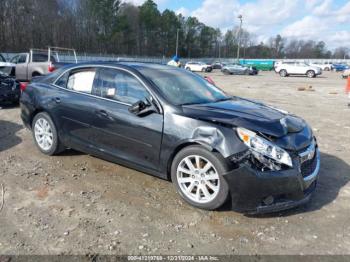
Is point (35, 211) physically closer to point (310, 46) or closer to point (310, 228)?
point (310, 228)

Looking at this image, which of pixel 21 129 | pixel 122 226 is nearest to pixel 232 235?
pixel 122 226

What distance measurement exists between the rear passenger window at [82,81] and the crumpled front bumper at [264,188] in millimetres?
2537

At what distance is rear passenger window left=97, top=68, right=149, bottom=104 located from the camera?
420 cm

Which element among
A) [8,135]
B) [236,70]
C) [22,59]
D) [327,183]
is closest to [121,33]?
[236,70]

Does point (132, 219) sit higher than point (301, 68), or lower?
lower

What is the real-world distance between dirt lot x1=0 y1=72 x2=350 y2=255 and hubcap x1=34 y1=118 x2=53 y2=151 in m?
0.39

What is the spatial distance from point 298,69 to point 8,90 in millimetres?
33368

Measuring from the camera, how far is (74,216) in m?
3.52

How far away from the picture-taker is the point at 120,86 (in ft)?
14.5

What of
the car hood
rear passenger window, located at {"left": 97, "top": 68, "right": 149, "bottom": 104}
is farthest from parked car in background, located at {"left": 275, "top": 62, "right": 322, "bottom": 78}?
rear passenger window, located at {"left": 97, "top": 68, "right": 149, "bottom": 104}

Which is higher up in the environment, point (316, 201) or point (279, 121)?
point (279, 121)

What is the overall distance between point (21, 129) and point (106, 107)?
3.72 m

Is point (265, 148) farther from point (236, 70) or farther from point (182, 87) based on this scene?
point (236, 70)

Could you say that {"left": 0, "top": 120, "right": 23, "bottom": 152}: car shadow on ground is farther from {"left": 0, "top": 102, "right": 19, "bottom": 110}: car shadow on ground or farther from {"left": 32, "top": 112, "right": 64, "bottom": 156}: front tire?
{"left": 0, "top": 102, "right": 19, "bottom": 110}: car shadow on ground
